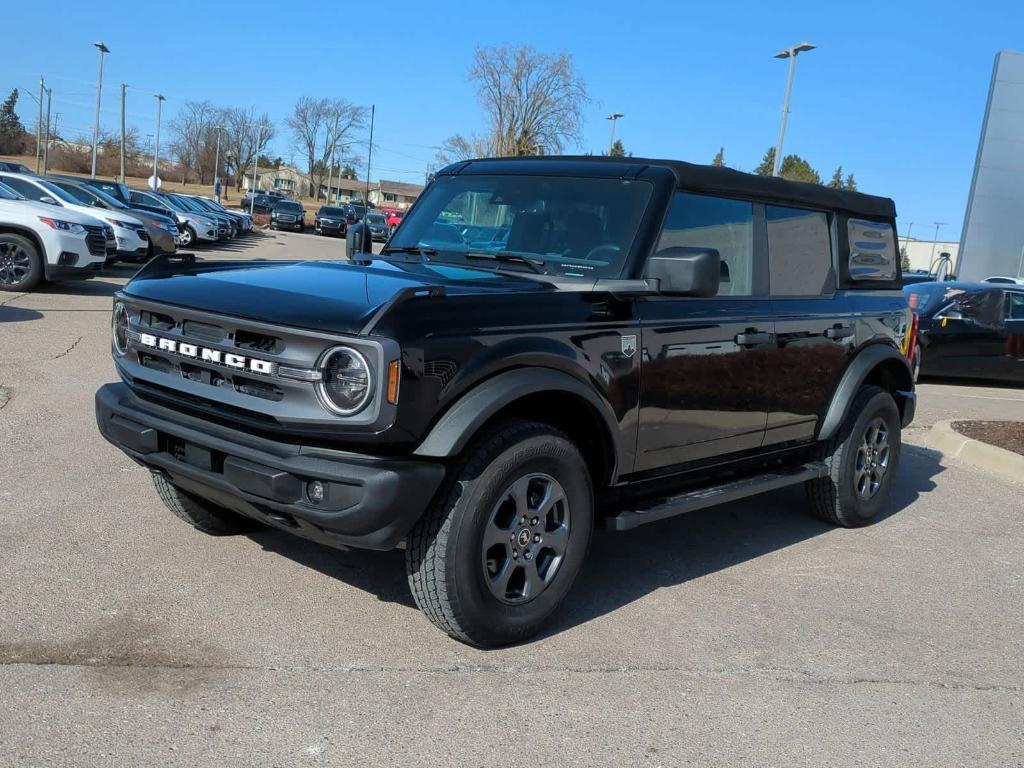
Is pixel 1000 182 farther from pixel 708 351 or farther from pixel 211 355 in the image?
pixel 211 355

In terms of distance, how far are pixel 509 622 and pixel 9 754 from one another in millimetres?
1787

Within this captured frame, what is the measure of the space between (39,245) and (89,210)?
4166mm

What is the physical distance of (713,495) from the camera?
4.74 m

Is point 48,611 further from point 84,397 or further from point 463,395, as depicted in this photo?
point 84,397

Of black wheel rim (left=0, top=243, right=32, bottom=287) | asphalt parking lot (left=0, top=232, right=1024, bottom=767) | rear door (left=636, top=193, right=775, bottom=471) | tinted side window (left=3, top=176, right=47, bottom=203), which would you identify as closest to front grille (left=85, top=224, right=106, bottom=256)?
black wheel rim (left=0, top=243, right=32, bottom=287)

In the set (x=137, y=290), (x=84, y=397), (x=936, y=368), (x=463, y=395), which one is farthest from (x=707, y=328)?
(x=936, y=368)

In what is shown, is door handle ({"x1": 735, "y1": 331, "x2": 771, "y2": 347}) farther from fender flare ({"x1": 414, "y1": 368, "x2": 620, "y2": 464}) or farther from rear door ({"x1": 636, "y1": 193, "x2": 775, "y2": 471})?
fender flare ({"x1": 414, "y1": 368, "x2": 620, "y2": 464})

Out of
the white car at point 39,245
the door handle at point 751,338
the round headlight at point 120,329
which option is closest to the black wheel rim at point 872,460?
the door handle at point 751,338

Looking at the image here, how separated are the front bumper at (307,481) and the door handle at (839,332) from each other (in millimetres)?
2965

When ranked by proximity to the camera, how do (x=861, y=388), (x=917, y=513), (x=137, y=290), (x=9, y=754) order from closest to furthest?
(x=9, y=754)
(x=137, y=290)
(x=861, y=388)
(x=917, y=513)

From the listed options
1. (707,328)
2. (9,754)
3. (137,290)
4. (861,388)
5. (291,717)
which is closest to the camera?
(9,754)

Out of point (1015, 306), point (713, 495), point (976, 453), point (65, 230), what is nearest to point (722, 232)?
point (713, 495)

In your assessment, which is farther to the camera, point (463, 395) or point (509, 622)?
point (509, 622)

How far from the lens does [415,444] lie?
3496mm
